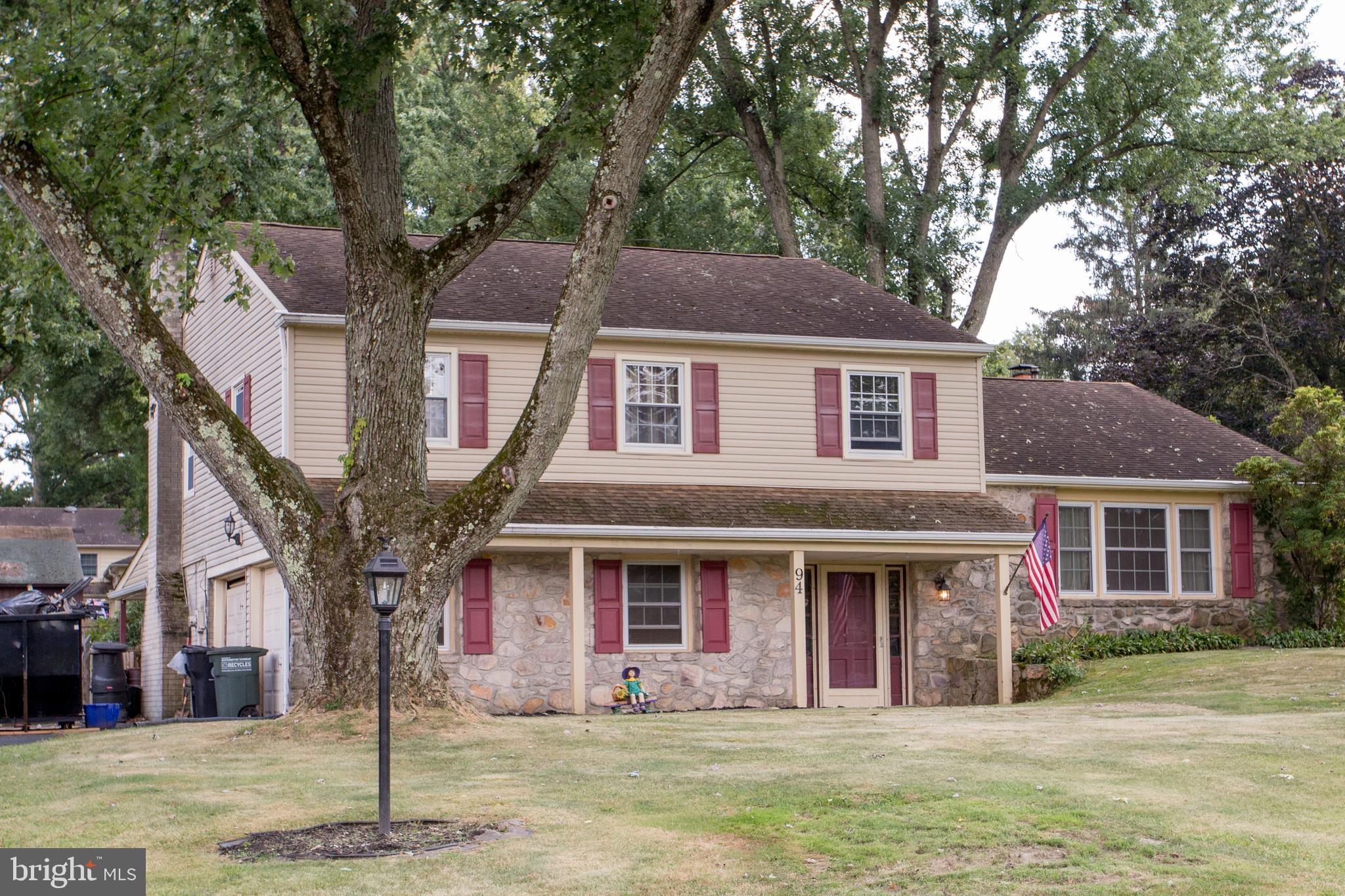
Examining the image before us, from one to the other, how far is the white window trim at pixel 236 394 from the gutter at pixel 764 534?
4.95 m

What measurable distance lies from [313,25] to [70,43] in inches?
98.7

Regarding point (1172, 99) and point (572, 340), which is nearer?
point (572, 340)

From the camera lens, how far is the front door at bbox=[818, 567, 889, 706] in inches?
786

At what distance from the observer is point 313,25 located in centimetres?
1448

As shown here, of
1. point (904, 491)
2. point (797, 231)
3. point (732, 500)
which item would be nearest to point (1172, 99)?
point (797, 231)

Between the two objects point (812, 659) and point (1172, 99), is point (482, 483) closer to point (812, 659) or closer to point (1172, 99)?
point (812, 659)

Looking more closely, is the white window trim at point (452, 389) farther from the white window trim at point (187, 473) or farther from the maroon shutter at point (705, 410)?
the white window trim at point (187, 473)

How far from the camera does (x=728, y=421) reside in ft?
63.8

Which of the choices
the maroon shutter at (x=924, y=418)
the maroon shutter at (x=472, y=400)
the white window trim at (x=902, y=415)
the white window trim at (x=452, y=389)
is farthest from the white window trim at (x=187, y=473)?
the maroon shutter at (x=924, y=418)

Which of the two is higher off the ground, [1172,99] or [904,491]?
[1172,99]

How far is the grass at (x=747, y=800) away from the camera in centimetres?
734

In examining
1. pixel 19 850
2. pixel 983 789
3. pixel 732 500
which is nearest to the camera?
pixel 19 850

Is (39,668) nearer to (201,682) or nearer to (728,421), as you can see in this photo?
(201,682)

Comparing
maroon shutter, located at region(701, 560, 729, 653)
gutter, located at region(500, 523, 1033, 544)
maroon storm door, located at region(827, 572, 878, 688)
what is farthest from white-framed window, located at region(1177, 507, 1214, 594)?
maroon shutter, located at region(701, 560, 729, 653)
